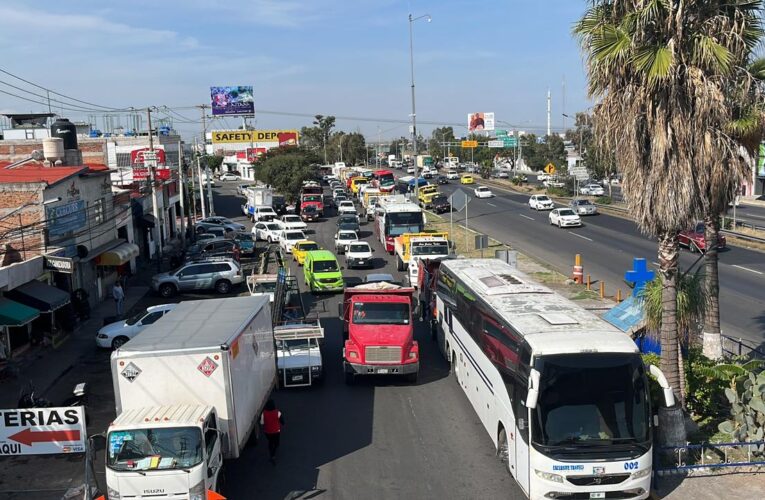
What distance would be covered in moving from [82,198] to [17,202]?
14.8 ft

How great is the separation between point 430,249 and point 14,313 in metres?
17.7

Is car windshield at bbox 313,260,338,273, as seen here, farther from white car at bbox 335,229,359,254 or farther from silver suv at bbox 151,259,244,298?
white car at bbox 335,229,359,254

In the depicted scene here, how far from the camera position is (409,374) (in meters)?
19.2

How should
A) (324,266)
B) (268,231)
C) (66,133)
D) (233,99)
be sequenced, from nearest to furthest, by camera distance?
(324,266)
(66,133)
(268,231)
(233,99)

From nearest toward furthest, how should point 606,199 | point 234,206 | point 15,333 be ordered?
1. point 15,333
2. point 606,199
3. point 234,206

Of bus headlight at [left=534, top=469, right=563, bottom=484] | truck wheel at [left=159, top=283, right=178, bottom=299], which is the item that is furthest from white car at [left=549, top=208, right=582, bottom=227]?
bus headlight at [left=534, top=469, right=563, bottom=484]

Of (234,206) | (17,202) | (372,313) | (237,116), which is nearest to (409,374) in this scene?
(372,313)

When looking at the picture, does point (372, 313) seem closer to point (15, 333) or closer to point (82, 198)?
point (15, 333)

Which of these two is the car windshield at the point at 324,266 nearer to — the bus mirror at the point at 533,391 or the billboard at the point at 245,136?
the bus mirror at the point at 533,391

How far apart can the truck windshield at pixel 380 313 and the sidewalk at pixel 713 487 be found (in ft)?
27.4

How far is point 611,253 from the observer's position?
40.6 metres

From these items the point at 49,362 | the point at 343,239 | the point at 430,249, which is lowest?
the point at 49,362

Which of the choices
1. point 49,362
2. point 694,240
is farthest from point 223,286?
point 694,240

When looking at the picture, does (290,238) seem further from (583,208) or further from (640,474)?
(640,474)
